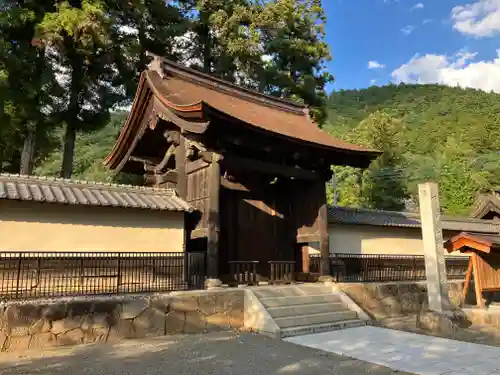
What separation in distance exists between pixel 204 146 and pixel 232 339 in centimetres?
439

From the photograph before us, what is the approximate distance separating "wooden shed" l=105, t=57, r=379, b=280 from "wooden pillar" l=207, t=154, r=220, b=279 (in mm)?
23

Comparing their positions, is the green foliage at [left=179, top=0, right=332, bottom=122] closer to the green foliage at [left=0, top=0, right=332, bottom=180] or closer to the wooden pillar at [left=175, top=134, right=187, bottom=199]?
the green foliage at [left=0, top=0, right=332, bottom=180]

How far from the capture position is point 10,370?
5.15 meters

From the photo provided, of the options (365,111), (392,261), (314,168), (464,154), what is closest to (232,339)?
(314,168)

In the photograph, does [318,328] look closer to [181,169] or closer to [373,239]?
[181,169]

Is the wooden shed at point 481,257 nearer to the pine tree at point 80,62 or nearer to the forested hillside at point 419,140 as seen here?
the pine tree at point 80,62

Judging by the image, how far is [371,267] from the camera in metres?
11.9

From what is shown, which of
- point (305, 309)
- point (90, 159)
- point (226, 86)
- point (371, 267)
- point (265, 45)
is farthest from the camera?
point (90, 159)

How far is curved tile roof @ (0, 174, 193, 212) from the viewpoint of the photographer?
318 inches

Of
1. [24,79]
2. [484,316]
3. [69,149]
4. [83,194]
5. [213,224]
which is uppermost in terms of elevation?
[24,79]

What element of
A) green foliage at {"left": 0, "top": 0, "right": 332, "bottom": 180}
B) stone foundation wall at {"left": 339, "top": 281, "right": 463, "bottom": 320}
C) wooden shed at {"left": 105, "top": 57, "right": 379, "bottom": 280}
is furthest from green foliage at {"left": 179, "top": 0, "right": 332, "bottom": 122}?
stone foundation wall at {"left": 339, "top": 281, "right": 463, "bottom": 320}

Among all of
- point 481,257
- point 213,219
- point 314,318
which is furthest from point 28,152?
point 481,257

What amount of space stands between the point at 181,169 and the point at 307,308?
15.8 ft

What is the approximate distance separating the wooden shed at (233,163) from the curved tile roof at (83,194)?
29.8 inches
